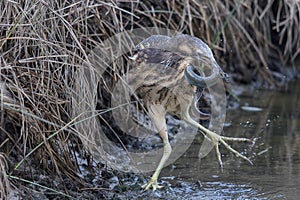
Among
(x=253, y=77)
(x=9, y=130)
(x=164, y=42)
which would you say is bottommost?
(x=253, y=77)

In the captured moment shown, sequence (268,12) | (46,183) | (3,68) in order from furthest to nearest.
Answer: (268,12) → (46,183) → (3,68)

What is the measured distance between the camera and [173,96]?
3.96 meters

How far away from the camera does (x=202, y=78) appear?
11.9ft

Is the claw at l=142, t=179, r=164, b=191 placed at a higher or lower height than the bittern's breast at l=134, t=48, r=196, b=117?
lower

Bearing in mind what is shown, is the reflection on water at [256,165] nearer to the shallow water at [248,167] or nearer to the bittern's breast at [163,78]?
the shallow water at [248,167]

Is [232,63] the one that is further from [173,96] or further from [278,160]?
[173,96]

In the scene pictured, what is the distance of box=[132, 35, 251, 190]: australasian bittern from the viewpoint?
3680 millimetres

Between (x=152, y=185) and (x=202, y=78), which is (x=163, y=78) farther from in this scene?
(x=152, y=185)

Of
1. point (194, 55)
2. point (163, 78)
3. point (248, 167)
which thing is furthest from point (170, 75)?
point (248, 167)

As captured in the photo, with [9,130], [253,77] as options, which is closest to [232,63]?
[253,77]

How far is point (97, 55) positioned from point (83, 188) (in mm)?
1034

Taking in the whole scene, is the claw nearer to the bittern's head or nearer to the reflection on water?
the reflection on water

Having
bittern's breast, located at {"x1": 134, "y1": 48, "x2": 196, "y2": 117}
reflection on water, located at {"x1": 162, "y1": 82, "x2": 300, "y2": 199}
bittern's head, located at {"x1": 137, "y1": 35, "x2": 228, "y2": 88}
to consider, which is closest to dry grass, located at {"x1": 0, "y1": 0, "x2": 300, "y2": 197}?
bittern's breast, located at {"x1": 134, "y1": 48, "x2": 196, "y2": 117}

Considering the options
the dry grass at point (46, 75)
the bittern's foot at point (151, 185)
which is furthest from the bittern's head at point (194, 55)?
the bittern's foot at point (151, 185)
